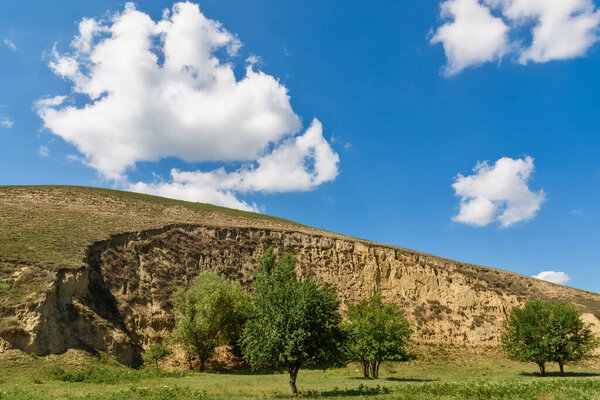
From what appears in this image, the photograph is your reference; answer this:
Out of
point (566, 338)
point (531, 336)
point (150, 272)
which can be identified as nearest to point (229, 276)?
point (150, 272)

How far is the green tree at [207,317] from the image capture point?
130ft

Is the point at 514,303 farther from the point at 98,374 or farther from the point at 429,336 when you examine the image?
the point at 98,374

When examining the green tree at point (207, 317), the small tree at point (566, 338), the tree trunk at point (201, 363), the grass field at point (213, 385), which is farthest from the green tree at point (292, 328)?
the small tree at point (566, 338)

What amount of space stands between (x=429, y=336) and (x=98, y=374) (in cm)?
4545

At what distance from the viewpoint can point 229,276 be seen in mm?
55000

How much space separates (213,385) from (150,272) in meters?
25.9

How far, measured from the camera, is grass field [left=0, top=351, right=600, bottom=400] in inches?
760

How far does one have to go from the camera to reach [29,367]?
28.2 meters

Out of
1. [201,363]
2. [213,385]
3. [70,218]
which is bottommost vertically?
[201,363]

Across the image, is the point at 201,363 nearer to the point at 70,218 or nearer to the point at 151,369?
the point at 151,369

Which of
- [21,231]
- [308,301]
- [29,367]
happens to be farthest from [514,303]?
[21,231]

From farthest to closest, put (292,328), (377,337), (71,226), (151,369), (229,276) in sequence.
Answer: (229,276)
(71,226)
(151,369)
(377,337)
(292,328)

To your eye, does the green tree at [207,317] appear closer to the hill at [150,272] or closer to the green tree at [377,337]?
the hill at [150,272]

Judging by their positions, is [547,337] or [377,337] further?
[547,337]
